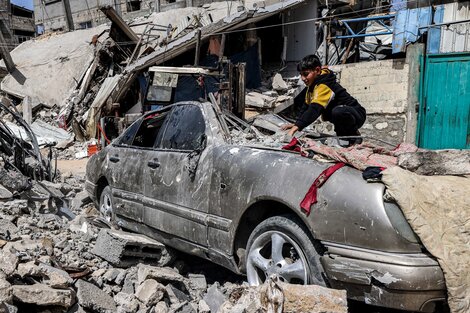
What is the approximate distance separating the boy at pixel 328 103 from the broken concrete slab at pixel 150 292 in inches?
70.4

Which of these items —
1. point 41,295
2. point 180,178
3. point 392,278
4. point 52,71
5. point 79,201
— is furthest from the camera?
point 52,71

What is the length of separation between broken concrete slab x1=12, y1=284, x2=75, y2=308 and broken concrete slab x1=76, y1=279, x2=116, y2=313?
141mm

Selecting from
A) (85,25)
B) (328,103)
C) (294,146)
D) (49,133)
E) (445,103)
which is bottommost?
(49,133)

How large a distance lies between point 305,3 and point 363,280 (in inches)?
591

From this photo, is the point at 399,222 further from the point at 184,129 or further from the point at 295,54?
the point at 295,54

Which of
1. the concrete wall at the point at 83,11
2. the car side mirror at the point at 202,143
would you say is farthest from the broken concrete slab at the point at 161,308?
the concrete wall at the point at 83,11

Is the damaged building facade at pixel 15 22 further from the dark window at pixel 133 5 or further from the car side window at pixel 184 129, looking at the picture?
the car side window at pixel 184 129

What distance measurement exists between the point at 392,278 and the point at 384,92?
8720mm

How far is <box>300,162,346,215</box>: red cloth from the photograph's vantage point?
8.73ft

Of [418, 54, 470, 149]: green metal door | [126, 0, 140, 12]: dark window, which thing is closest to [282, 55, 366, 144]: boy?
[418, 54, 470, 149]: green metal door

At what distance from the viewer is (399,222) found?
7.86ft

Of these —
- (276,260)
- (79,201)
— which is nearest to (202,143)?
(276,260)

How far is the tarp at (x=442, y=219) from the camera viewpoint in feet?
7.61

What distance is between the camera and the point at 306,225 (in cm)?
272
